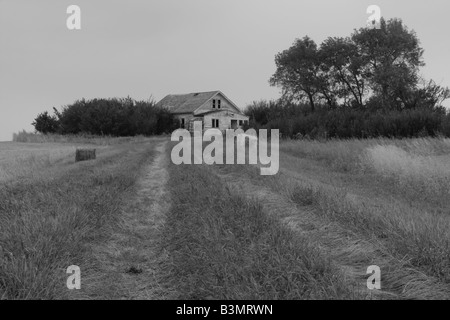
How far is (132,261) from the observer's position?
174 inches

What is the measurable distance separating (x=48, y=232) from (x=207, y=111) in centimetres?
5036

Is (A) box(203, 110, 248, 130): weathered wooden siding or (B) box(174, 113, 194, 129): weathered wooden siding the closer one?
(A) box(203, 110, 248, 130): weathered wooden siding

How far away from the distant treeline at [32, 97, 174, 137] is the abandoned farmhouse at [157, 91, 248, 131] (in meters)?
6.90

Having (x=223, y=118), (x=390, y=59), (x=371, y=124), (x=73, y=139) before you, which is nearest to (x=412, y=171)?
(x=371, y=124)

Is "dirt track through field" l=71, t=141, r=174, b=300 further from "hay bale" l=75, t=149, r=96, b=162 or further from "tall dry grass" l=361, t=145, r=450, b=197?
"hay bale" l=75, t=149, r=96, b=162

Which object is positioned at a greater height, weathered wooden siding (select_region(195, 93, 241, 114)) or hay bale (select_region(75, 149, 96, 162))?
weathered wooden siding (select_region(195, 93, 241, 114))

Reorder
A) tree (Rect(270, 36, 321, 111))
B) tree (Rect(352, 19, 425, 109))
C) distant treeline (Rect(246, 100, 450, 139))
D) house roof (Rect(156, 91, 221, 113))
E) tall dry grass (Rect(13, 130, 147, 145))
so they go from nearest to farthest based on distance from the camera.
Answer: distant treeline (Rect(246, 100, 450, 139)), tall dry grass (Rect(13, 130, 147, 145)), tree (Rect(352, 19, 425, 109)), tree (Rect(270, 36, 321, 111)), house roof (Rect(156, 91, 221, 113))

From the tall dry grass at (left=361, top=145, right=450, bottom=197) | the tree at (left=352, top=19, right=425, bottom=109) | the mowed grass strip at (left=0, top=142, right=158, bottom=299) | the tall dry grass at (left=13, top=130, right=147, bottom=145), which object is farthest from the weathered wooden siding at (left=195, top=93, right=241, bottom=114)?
the mowed grass strip at (left=0, top=142, right=158, bottom=299)

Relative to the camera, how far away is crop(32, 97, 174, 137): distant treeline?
4244 centimetres

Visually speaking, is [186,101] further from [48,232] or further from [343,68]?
[48,232]

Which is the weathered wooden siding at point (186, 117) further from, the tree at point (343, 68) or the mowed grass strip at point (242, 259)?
the mowed grass strip at point (242, 259)

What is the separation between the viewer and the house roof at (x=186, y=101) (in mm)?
56594

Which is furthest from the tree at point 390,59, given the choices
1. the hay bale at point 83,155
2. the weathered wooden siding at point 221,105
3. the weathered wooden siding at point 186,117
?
the hay bale at point 83,155
